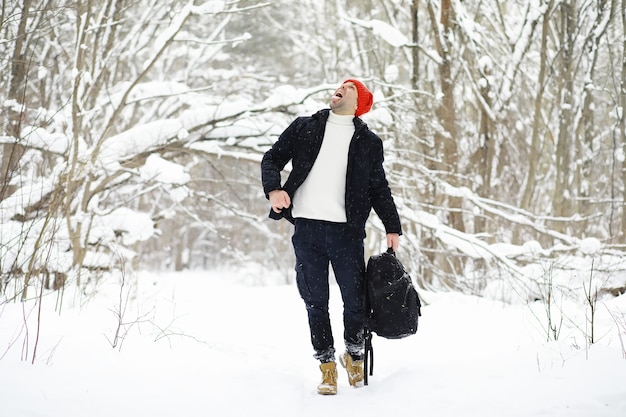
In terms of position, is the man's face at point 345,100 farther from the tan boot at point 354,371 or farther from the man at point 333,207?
the tan boot at point 354,371

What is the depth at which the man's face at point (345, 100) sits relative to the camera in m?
2.58

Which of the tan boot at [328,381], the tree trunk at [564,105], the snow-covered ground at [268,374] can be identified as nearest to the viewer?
the snow-covered ground at [268,374]

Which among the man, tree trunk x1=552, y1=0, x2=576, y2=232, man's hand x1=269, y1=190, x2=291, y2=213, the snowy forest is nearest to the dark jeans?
the man

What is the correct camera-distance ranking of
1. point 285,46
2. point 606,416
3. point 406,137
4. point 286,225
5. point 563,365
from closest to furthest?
1. point 606,416
2. point 563,365
3. point 406,137
4. point 285,46
5. point 286,225

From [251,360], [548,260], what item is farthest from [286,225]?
[251,360]

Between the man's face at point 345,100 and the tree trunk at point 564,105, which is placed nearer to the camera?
the man's face at point 345,100

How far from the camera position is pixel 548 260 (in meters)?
4.94

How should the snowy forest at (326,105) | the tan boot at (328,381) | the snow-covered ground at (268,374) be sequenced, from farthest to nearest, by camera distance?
the snowy forest at (326,105) → the tan boot at (328,381) → the snow-covered ground at (268,374)

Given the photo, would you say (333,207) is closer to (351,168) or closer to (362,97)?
(351,168)

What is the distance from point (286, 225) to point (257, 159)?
43.5ft

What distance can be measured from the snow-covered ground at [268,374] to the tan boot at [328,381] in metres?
0.07

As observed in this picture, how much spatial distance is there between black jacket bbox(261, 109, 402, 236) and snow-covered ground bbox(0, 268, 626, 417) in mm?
789

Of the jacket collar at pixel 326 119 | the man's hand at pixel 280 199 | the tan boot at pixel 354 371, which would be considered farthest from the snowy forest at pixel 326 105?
the tan boot at pixel 354 371

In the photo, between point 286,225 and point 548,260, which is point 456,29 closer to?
point 548,260
